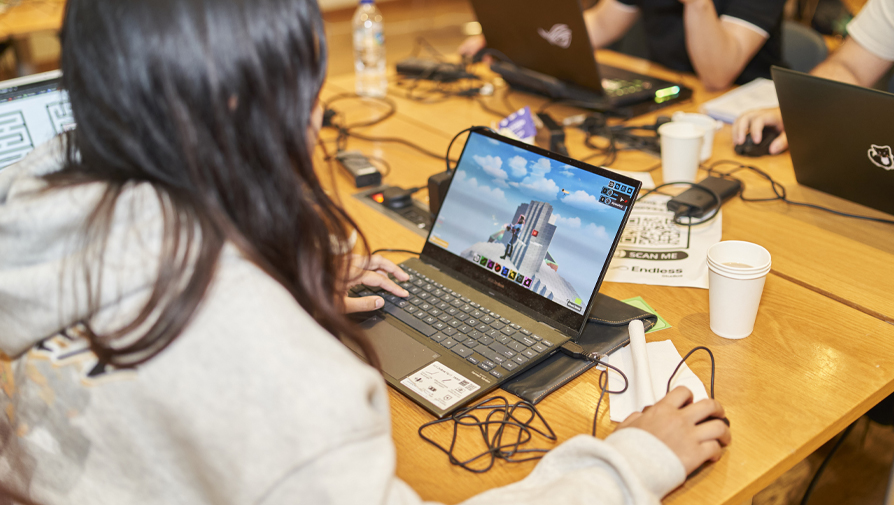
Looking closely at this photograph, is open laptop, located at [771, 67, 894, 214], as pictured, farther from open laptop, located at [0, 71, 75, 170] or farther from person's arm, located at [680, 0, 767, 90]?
open laptop, located at [0, 71, 75, 170]

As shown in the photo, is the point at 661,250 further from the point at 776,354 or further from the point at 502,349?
the point at 502,349

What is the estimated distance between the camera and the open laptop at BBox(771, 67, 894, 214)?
1.02 meters

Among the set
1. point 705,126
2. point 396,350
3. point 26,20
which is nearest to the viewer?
point 396,350

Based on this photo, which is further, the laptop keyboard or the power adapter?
the power adapter

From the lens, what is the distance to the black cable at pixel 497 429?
706 mm

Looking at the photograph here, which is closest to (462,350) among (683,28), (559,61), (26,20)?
(559,61)

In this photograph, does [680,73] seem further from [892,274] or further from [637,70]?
[892,274]

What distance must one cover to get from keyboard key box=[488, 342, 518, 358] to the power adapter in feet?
1.64

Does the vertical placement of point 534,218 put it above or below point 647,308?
above

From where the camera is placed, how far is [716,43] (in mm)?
1714

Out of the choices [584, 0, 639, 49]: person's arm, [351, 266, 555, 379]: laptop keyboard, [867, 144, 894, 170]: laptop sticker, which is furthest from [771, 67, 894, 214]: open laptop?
[584, 0, 639, 49]: person's arm

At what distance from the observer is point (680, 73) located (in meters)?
1.98

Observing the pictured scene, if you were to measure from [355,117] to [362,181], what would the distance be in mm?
427

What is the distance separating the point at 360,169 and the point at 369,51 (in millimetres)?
721
